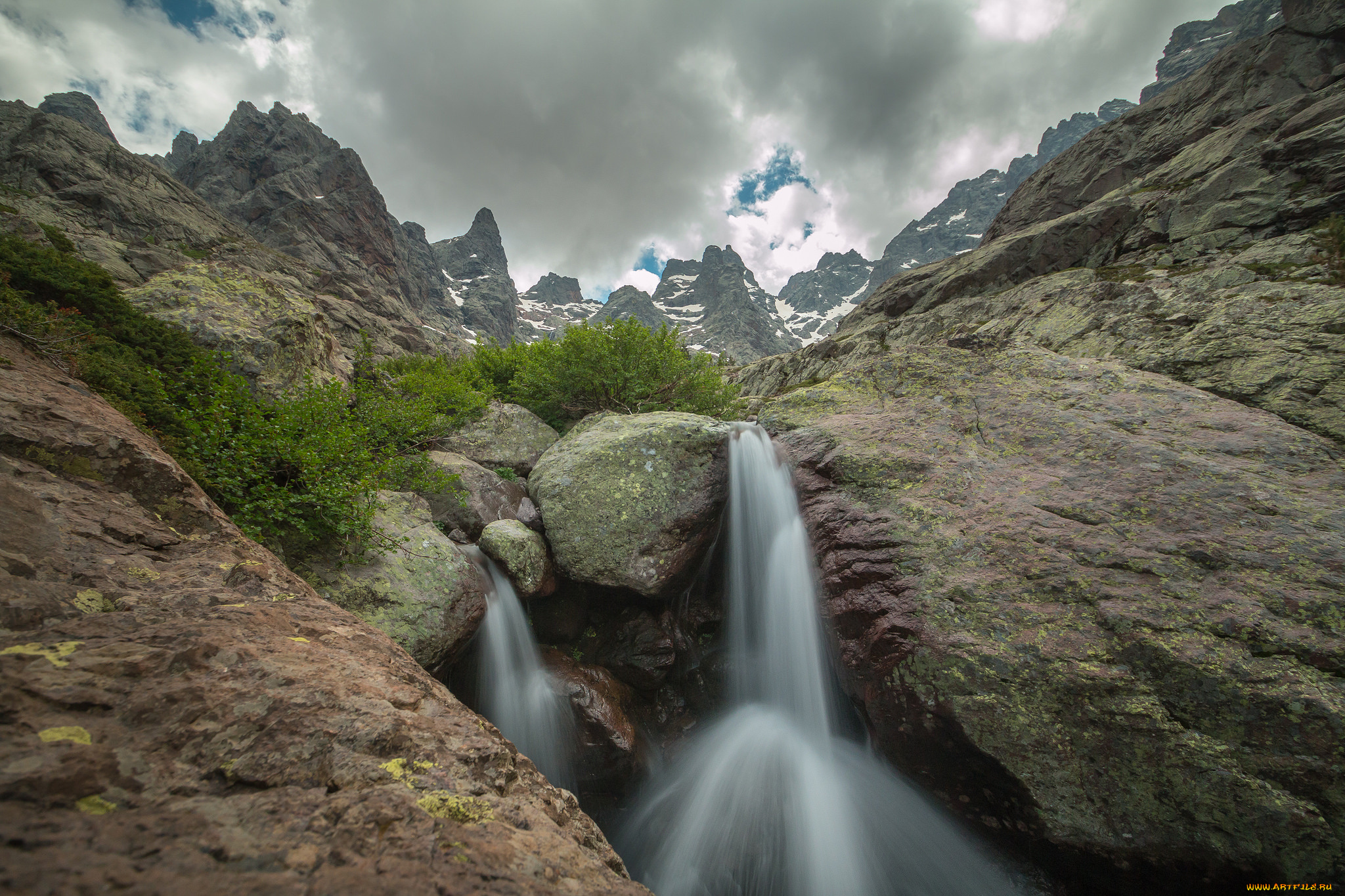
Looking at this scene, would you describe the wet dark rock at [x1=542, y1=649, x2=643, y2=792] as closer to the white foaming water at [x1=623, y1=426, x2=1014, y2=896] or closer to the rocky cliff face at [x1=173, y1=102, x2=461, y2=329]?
the white foaming water at [x1=623, y1=426, x2=1014, y2=896]

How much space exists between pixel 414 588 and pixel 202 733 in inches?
189

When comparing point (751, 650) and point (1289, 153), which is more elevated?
point (1289, 153)

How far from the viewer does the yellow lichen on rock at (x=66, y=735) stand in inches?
61.4

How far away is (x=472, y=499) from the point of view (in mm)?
8891

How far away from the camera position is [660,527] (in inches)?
324

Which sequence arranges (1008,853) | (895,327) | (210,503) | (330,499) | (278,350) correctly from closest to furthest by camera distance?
(210,503) → (1008,853) → (330,499) → (278,350) → (895,327)

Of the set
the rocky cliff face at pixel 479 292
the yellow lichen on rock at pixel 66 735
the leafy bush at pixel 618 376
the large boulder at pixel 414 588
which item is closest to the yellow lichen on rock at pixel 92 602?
the yellow lichen on rock at pixel 66 735

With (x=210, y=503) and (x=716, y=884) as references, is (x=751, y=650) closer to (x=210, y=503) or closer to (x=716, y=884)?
(x=716, y=884)

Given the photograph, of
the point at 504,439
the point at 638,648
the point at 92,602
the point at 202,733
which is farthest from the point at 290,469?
the point at 638,648

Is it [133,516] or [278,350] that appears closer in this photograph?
[133,516]

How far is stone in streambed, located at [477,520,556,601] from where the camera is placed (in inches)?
312

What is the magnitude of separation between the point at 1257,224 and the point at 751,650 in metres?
19.4

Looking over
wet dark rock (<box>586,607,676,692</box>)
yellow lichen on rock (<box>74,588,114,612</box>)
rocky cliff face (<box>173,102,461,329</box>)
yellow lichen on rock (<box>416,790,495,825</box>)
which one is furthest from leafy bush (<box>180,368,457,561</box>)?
rocky cliff face (<box>173,102,461,329</box>)

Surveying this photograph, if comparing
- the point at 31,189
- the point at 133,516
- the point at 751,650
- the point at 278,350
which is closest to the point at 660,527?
Result: the point at 751,650
